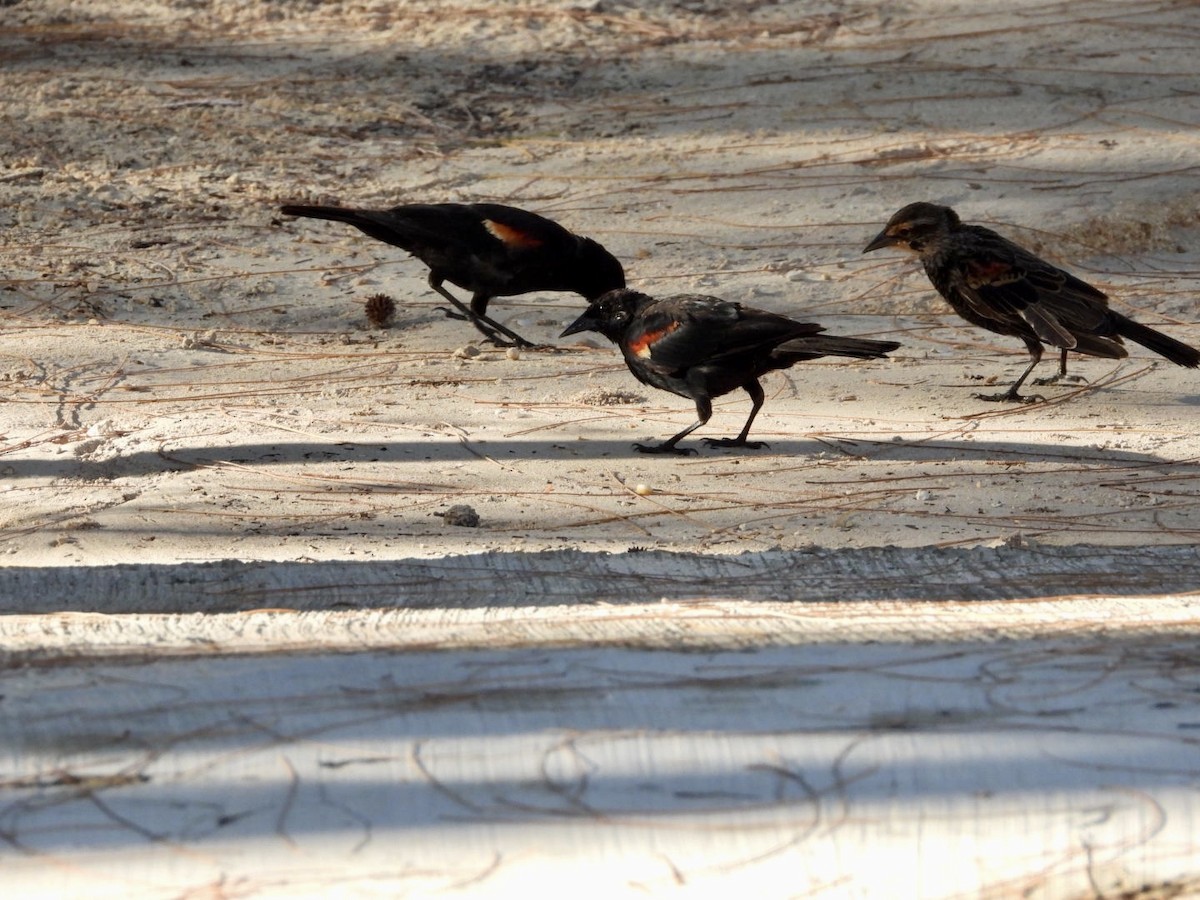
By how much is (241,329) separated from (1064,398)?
3917 mm

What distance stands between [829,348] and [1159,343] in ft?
5.47

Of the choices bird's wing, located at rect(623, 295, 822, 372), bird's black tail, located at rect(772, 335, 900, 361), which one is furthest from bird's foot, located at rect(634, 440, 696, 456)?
bird's black tail, located at rect(772, 335, 900, 361)

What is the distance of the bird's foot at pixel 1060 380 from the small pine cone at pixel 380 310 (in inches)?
124

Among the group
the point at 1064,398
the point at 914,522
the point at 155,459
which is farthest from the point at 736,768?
the point at 1064,398

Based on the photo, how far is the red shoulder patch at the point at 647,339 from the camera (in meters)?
5.45

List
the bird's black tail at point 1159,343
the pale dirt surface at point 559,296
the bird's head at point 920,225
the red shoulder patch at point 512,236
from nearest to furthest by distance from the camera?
the pale dirt surface at point 559,296 < the bird's black tail at point 1159,343 < the bird's head at point 920,225 < the red shoulder patch at point 512,236

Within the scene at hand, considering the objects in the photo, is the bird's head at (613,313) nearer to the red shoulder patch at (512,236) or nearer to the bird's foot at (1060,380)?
the red shoulder patch at (512,236)

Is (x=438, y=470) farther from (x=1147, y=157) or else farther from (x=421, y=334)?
(x=1147, y=157)

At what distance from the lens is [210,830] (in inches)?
76.2

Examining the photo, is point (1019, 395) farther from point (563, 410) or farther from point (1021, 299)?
point (563, 410)

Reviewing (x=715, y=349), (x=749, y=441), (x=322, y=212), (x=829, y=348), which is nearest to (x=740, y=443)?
(x=749, y=441)

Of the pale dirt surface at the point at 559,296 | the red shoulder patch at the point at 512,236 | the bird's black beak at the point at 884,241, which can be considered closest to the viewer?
the pale dirt surface at the point at 559,296

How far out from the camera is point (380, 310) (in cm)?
735

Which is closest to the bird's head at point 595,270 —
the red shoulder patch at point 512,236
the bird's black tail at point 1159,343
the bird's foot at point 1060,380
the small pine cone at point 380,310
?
the red shoulder patch at point 512,236
